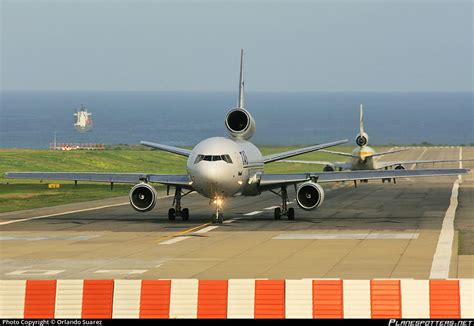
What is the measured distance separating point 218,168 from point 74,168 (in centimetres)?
5833

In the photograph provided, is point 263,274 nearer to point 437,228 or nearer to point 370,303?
point 370,303

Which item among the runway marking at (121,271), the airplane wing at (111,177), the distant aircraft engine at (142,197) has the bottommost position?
the runway marking at (121,271)

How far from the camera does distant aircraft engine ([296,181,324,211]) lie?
53094mm

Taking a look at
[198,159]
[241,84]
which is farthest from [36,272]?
[241,84]

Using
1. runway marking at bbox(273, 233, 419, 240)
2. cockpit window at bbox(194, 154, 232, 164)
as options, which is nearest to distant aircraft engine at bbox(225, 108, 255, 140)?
cockpit window at bbox(194, 154, 232, 164)

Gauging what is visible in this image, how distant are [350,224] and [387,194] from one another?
27.0 meters

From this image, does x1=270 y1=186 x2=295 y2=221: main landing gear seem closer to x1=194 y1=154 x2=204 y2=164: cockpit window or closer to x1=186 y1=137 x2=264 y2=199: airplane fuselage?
x1=186 y1=137 x2=264 y2=199: airplane fuselage

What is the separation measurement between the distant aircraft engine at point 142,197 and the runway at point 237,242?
0.91m

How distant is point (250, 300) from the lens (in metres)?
23.5

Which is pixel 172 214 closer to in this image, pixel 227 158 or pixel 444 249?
pixel 227 158

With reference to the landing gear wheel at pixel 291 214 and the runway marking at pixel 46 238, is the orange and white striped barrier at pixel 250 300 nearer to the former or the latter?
the runway marking at pixel 46 238

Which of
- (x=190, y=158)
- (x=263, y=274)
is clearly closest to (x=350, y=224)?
(x=190, y=158)

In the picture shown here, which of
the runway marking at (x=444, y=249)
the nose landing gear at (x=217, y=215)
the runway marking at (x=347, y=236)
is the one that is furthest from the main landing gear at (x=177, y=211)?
the runway marking at (x=444, y=249)

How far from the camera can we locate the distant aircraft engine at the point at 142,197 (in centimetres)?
5356
